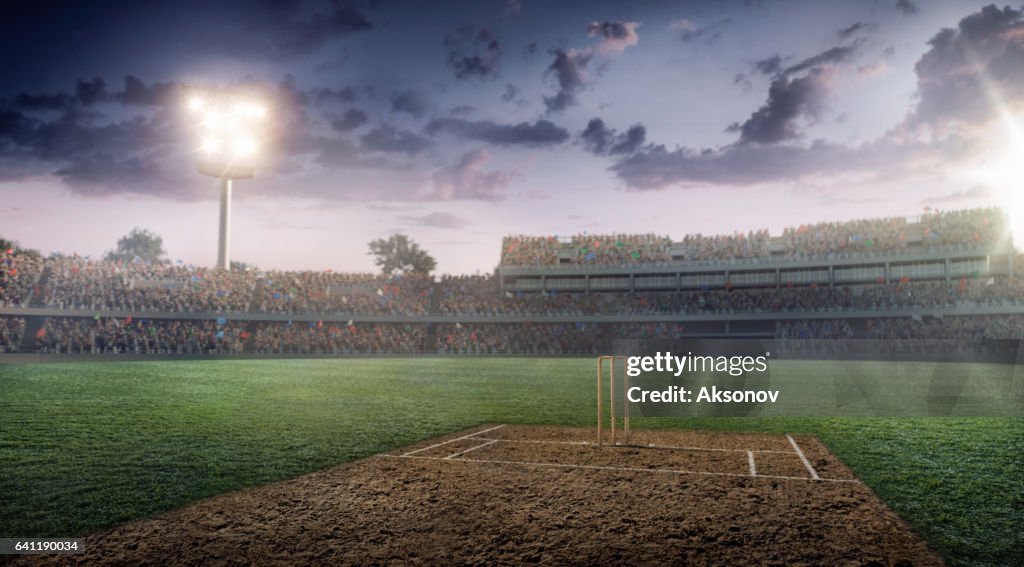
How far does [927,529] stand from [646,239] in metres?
59.1

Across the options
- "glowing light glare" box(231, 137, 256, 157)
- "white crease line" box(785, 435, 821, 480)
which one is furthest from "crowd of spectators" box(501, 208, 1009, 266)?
"white crease line" box(785, 435, 821, 480)

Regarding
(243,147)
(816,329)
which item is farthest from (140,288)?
(816,329)

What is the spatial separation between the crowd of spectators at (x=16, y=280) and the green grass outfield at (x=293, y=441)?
22.4m

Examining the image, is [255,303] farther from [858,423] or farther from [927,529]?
[927,529]

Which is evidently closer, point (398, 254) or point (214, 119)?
point (214, 119)

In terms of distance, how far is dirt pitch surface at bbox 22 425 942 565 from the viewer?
19.6ft

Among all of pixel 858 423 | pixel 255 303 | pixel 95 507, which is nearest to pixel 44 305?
pixel 255 303

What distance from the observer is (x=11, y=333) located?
128 feet

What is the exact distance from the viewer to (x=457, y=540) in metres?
6.39

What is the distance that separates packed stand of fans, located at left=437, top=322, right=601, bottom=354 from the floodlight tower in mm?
21402

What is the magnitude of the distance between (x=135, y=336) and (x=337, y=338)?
1213 cm

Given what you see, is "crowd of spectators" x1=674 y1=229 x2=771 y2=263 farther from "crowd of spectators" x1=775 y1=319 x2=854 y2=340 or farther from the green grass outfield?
the green grass outfield

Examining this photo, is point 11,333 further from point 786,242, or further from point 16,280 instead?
point 786,242

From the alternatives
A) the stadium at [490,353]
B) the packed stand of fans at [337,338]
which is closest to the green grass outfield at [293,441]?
the stadium at [490,353]
